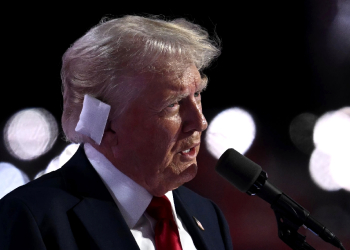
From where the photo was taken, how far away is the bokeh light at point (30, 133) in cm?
185

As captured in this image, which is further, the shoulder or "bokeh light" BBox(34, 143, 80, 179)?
"bokeh light" BBox(34, 143, 80, 179)

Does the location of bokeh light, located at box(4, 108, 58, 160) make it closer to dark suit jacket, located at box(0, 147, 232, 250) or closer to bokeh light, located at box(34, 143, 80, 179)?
bokeh light, located at box(34, 143, 80, 179)

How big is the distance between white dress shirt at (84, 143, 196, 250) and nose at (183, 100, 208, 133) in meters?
0.25

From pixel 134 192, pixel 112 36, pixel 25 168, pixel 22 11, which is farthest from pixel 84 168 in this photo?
pixel 22 11

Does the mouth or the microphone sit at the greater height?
the microphone

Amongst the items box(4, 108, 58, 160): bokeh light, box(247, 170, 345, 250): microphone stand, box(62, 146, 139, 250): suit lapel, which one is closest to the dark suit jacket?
box(62, 146, 139, 250): suit lapel

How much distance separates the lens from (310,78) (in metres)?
2.28

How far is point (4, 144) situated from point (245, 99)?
4.53 ft

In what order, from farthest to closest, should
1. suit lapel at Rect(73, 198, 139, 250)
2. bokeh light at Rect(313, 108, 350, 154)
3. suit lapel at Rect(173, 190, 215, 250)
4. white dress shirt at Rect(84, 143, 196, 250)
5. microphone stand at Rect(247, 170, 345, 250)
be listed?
bokeh light at Rect(313, 108, 350, 154) → suit lapel at Rect(173, 190, 215, 250) → white dress shirt at Rect(84, 143, 196, 250) → suit lapel at Rect(73, 198, 139, 250) → microphone stand at Rect(247, 170, 345, 250)

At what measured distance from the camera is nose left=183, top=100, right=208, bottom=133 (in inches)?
48.5

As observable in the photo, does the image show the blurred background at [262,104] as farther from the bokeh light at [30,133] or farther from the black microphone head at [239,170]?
the black microphone head at [239,170]

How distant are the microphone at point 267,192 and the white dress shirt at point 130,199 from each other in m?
0.29

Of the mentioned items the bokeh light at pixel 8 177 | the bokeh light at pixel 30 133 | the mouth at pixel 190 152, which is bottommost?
the bokeh light at pixel 8 177

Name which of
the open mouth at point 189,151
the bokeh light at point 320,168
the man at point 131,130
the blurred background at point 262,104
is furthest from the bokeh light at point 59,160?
→ the bokeh light at point 320,168
